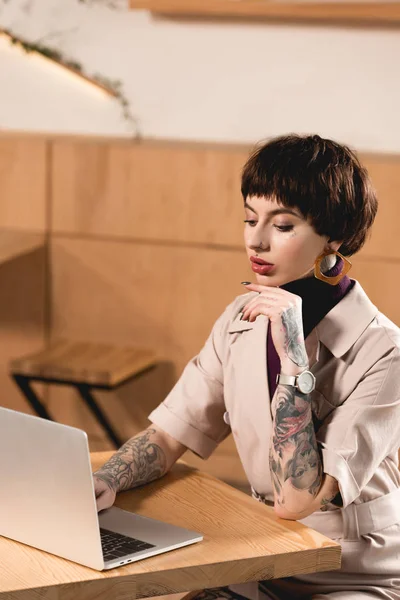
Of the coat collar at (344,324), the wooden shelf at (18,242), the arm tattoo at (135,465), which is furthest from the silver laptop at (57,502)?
the wooden shelf at (18,242)

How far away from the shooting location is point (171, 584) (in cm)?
156

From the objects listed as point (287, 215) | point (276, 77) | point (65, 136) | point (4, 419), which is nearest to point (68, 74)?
point (65, 136)

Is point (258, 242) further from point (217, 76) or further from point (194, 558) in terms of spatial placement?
point (217, 76)

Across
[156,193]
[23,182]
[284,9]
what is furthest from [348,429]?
[23,182]

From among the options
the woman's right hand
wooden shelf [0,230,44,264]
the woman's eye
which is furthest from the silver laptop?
wooden shelf [0,230,44,264]

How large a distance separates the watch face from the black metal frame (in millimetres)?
2013

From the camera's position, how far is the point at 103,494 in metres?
1.84

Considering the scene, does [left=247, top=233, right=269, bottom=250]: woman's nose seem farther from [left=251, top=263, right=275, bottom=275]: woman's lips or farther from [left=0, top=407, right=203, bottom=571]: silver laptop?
[left=0, top=407, right=203, bottom=571]: silver laptop

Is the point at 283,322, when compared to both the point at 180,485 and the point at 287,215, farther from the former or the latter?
the point at 180,485

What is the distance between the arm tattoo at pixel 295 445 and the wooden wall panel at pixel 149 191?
7.03 ft

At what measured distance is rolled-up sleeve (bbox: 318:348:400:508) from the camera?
179 cm

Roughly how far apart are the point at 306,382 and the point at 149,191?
2.32m

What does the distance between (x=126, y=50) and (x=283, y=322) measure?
2.66 metres

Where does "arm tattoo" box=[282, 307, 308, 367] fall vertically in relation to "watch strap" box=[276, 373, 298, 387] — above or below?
above
